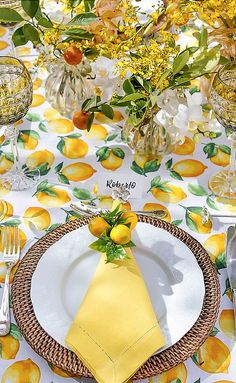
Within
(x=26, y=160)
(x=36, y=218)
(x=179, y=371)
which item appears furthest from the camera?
(x=26, y=160)

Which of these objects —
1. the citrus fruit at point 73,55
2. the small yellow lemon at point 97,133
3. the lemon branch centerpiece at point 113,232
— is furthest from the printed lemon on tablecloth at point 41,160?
the lemon branch centerpiece at point 113,232

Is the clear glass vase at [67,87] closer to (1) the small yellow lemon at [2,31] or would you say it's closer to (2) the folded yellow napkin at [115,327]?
(1) the small yellow lemon at [2,31]

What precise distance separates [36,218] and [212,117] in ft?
1.74

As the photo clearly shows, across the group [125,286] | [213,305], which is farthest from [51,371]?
[213,305]

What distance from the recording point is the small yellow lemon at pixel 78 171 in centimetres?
138

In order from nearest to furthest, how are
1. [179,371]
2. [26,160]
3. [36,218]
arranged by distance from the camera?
[179,371], [36,218], [26,160]

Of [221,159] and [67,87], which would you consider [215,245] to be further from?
[67,87]

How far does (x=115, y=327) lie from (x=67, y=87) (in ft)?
2.39

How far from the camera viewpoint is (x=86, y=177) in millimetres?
1380

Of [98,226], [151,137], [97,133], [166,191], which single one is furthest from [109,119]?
[98,226]

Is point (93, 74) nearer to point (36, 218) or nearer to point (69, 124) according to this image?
point (69, 124)

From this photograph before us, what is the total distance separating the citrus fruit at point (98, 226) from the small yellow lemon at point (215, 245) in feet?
0.79

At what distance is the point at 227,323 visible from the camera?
3.52 ft

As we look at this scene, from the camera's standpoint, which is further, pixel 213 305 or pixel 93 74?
pixel 93 74
